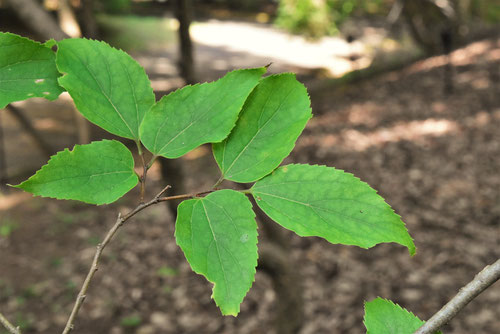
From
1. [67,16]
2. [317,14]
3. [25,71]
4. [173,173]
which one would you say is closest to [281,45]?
[317,14]

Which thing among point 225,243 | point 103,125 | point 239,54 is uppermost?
point 103,125

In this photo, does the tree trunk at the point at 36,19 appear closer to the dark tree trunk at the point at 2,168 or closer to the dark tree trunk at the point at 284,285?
the dark tree trunk at the point at 284,285

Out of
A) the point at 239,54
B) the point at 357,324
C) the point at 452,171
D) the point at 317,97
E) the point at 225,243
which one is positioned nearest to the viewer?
the point at 225,243

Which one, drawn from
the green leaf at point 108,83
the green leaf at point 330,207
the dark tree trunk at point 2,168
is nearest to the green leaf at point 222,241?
the green leaf at point 330,207

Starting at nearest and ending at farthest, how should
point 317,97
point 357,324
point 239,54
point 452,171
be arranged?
1. point 357,324
2. point 452,171
3. point 317,97
4. point 239,54

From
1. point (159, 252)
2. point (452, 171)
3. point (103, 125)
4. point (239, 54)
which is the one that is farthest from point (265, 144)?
point (239, 54)

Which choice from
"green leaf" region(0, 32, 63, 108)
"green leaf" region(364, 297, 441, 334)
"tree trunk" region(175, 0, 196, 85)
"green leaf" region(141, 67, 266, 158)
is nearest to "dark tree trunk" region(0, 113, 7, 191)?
"tree trunk" region(175, 0, 196, 85)

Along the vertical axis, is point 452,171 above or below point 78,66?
below

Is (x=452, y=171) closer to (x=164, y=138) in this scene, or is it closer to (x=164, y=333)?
(x=164, y=333)
